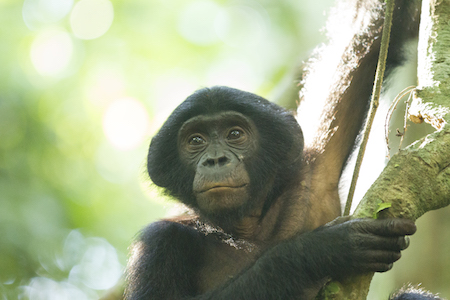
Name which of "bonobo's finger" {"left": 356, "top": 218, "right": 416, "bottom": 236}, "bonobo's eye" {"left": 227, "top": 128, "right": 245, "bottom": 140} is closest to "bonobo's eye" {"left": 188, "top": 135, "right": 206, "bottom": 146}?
"bonobo's eye" {"left": 227, "top": 128, "right": 245, "bottom": 140}

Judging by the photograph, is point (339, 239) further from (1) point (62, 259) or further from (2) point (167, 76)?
(2) point (167, 76)

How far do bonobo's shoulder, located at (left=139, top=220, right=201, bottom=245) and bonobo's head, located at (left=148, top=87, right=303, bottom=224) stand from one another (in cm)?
27

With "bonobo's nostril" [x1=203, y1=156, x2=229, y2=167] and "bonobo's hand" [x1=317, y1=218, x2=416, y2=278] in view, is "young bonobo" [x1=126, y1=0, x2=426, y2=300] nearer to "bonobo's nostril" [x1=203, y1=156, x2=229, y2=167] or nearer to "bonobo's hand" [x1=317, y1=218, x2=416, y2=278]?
"bonobo's nostril" [x1=203, y1=156, x2=229, y2=167]

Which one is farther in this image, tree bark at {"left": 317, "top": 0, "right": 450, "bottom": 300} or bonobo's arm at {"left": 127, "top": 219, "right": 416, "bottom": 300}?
bonobo's arm at {"left": 127, "top": 219, "right": 416, "bottom": 300}

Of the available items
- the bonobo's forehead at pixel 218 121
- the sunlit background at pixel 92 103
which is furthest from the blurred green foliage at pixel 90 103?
the bonobo's forehead at pixel 218 121

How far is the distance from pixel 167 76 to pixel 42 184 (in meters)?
4.57

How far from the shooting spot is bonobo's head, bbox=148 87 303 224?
16.9 ft

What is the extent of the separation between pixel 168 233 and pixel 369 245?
2181 mm

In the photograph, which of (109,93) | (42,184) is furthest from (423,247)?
(109,93)

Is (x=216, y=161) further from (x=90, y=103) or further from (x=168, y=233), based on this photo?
(x=90, y=103)

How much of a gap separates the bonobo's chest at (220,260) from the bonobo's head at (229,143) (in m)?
0.42

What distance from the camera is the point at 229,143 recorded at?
17.0 feet

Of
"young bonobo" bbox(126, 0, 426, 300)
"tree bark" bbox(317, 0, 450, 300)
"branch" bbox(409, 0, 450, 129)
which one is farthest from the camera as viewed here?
"young bonobo" bbox(126, 0, 426, 300)

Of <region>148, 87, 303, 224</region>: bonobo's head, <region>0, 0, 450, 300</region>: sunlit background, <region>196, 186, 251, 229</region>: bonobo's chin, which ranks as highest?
<region>0, 0, 450, 300</region>: sunlit background
